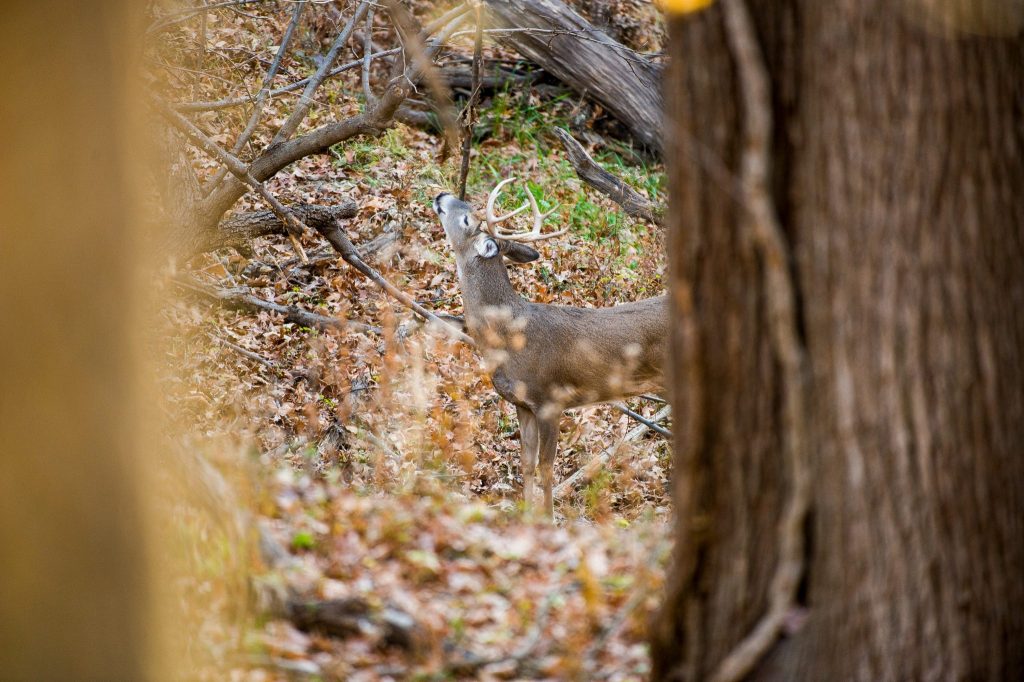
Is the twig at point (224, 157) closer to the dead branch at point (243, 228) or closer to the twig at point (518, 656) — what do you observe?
the dead branch at point (243, 228)

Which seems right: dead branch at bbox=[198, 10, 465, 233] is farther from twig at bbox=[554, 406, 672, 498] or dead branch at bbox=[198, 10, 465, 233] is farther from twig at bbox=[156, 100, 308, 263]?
twig at bbox=[554, 406, 672, 498]

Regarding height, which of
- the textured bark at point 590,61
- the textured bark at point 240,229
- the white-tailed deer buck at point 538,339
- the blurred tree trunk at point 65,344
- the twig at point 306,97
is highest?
the textured bark at point 590,61

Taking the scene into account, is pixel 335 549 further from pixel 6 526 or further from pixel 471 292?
pixel 471 292

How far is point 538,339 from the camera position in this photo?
8.26 m

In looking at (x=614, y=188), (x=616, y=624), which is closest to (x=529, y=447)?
(x=614, y=188)

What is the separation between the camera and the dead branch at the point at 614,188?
36.4ft

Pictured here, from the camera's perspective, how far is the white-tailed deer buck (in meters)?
8.08

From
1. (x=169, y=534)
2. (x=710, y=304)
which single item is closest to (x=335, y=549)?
(x=169, y=534)

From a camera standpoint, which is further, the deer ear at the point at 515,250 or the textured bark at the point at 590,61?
the textured bark at the point at 590,61

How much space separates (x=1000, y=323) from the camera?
9.39 ft

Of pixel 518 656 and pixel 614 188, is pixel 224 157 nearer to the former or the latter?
pixel 518 656

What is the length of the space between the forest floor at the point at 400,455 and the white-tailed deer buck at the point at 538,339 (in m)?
0.49

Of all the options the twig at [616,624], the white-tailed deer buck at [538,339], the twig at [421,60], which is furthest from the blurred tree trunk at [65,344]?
the white-tailed deer buck at [538,339]

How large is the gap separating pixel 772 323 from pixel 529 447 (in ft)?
17.2
